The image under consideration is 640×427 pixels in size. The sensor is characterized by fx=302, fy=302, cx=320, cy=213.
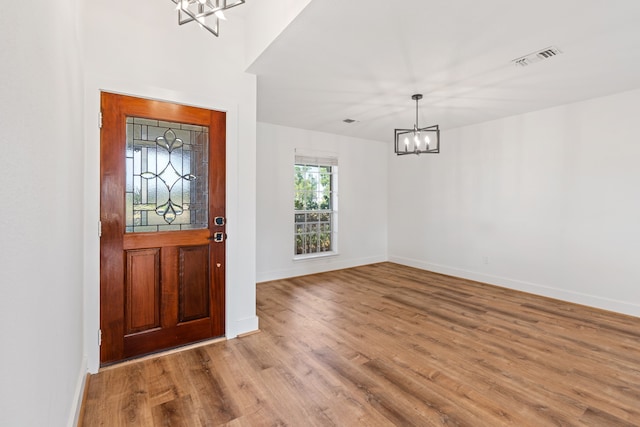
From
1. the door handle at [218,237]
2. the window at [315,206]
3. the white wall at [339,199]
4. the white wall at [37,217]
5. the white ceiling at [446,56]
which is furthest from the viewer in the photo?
the window at [315,206]

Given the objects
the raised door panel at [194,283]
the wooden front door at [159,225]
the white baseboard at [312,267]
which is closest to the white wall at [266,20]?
the wooden front door at [159,225]

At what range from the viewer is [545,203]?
14.3ft

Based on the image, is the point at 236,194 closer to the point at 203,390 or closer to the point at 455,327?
the point at 203,390

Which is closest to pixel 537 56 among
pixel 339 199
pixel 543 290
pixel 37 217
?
pixel 543 290

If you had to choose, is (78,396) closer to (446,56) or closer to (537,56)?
(446,56)

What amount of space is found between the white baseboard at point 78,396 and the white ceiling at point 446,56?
111 inches

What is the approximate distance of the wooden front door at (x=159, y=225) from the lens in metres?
2.44

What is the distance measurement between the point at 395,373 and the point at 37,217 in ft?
7.91

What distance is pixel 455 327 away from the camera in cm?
327

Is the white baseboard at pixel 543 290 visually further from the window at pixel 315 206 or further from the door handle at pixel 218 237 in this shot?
the door handle at pixel 218 237

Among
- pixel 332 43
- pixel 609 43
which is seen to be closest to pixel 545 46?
pixel 609 43

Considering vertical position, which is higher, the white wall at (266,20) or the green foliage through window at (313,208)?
the white wall at (266,20)

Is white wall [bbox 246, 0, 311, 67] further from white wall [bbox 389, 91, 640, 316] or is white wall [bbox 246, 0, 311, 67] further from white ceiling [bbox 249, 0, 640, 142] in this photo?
white wall [bbox 389, 91, 640, 316]

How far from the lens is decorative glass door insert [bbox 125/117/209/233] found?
2.54m
